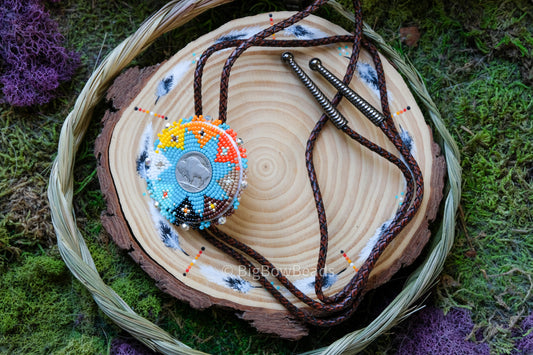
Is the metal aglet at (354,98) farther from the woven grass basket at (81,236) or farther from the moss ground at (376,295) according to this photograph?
the moss ground at (376,295)

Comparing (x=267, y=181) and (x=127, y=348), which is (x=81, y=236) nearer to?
(x=127, y=348)

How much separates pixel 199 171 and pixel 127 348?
64 cm

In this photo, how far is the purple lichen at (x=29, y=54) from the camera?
5.49ft

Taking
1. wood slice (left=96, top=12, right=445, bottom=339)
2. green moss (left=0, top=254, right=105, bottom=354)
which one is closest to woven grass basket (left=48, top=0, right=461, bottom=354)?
wood slice (left=96, top=12, right=445, bottom=339)

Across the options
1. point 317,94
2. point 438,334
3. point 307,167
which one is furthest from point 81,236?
point 438,334

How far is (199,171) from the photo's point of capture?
1.47m

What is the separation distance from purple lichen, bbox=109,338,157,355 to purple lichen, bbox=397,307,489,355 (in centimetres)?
82

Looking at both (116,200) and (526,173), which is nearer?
(116,200)

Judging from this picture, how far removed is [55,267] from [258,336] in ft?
2.29

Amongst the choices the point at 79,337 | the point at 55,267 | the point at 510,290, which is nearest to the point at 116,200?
the point at 55,267

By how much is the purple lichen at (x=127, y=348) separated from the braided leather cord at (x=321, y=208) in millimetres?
423

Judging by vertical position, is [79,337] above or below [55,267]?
below

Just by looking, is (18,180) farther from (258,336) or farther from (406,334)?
(406,334)

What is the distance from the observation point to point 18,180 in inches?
68.0
